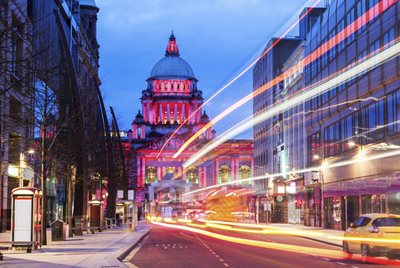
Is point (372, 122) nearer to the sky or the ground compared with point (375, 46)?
nearer to the ground

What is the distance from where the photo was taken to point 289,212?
8650cm

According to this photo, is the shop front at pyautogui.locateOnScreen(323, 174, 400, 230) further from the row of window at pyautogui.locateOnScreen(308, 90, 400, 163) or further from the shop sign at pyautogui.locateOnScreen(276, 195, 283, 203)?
the shop sign at pyautogui.locateOnScreen(276, 195, 283, 203)

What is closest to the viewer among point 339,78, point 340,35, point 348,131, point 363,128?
point 363,128

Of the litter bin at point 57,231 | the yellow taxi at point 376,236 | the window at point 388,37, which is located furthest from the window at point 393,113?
the litter bin at point 57,231

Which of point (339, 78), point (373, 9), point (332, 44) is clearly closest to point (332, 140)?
point (339, 78)

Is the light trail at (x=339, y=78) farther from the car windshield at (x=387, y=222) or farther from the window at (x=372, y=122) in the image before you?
the car windshield at (x=387, y=222)

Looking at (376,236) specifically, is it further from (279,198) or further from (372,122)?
(279,198)

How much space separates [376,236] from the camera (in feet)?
82.2

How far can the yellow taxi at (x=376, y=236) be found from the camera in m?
24.7

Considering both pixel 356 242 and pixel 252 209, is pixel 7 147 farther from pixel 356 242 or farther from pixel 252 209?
pixel 252 209

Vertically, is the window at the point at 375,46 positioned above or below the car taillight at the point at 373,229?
above

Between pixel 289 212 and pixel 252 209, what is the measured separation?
3513cm

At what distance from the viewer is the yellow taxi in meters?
24.7

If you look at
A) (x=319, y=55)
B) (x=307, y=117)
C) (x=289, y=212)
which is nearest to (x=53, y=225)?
(x=319, y=55)
